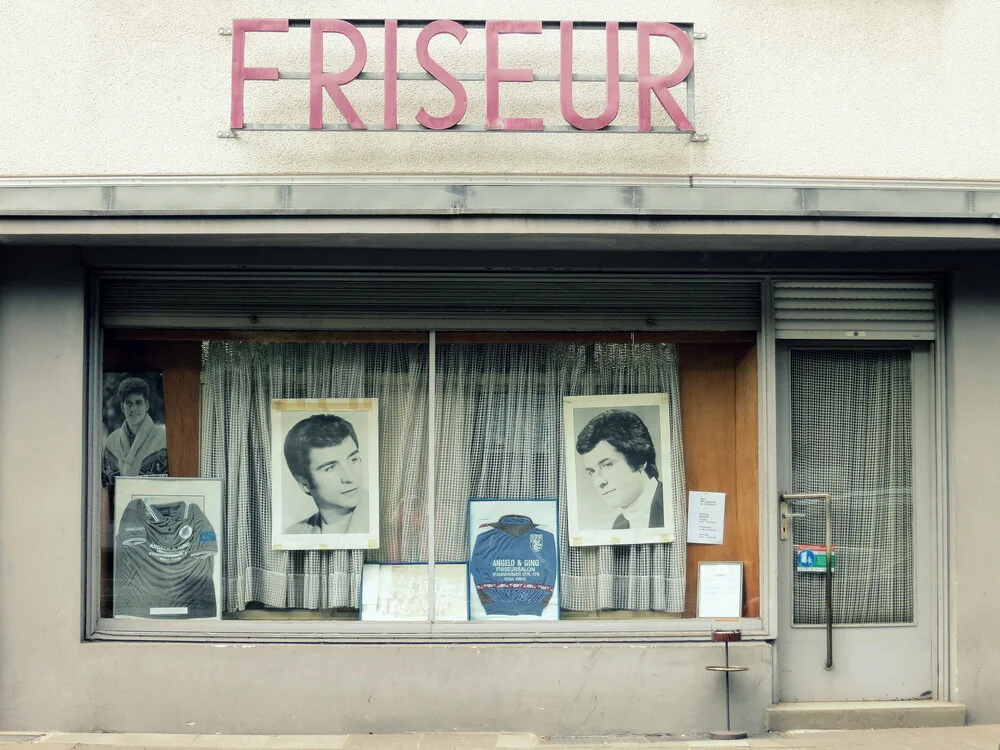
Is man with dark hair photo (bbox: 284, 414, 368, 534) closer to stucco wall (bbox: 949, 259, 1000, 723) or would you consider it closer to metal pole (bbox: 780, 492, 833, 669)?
metal pole (bbox: 780, 492, 833, 669)

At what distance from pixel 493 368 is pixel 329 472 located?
1.36 metres

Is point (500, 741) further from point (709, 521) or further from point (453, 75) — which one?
point (453, 75)

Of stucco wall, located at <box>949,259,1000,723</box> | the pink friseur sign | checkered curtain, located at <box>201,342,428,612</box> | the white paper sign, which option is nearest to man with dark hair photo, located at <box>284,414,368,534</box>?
checkered curtain, located at <box>201,342,428,612</box>

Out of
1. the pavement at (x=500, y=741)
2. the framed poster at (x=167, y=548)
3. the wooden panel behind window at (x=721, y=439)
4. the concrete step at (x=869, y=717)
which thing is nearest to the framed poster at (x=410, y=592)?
the pavement at (x=500, y=741)

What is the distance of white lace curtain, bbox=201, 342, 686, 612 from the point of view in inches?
273

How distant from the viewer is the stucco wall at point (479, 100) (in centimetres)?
639

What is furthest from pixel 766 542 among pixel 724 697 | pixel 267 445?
pixel 267 445

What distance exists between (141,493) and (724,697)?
4.17m

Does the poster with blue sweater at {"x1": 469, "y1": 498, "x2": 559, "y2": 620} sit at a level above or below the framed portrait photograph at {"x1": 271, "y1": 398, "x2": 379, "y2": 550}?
below

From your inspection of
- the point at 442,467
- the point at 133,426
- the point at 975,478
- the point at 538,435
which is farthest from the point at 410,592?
the point at 975,478

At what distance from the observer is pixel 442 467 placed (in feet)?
22.8

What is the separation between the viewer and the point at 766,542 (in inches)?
264

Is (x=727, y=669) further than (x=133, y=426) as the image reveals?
No

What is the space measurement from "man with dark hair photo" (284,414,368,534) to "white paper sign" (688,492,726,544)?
2.29m
